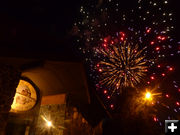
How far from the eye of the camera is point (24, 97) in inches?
232

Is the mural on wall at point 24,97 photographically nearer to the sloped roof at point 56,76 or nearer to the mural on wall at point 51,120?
the sloped roof at point 56,76

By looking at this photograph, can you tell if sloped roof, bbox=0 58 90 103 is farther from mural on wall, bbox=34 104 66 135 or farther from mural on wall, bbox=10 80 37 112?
mural on wall, bbox=34 104 66 135

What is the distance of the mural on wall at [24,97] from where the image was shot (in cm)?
568

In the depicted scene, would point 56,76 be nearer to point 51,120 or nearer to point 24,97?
point 24,97


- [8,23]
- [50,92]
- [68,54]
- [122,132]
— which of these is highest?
[8,23]

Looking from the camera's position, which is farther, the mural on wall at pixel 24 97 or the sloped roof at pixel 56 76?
the mural on wall at pixel 24 97

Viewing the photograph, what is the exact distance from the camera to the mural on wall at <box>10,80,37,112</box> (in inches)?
223

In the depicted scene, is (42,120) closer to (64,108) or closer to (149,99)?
(64,108)

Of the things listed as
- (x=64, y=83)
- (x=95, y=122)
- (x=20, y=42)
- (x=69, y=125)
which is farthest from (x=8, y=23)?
(x=95, y=122)

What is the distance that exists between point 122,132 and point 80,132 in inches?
216

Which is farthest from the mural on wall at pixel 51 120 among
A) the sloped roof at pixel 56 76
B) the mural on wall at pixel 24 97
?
the mural on wall at pixel 24 97

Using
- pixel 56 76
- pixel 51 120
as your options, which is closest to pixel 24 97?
pixel 56 76

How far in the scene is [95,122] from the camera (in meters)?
11.4

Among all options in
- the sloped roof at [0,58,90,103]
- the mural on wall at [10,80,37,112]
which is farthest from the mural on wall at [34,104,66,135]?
the mural on wall at [10,80,37,112]
